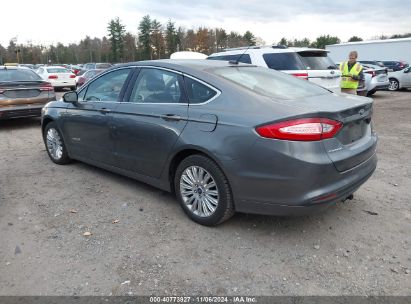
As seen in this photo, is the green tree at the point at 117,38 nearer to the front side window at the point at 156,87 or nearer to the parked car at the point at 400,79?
the parked car at the point at 400,79

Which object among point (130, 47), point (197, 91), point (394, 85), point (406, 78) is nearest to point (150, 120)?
point (197, 91)

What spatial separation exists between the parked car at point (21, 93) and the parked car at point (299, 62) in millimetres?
4567

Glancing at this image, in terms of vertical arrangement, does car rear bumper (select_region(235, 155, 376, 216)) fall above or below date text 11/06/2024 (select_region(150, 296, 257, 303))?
above

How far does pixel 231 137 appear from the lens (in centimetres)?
334

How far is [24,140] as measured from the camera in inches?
315

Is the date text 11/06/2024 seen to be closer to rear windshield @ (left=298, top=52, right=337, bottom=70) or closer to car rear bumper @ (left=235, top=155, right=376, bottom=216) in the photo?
car rear bumper @ (left=235, top=155, right=376, bottom=216)

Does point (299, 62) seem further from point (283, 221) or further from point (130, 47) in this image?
point (130, 47)

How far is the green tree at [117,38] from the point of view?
83.2 m

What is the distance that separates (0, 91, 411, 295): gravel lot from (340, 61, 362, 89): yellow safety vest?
3679 millimetres

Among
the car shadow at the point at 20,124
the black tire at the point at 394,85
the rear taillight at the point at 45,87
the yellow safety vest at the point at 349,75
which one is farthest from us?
the black tire at the point at 394,85

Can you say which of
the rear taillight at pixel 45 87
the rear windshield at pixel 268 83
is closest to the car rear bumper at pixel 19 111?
the rear taillight at pixel 45 87

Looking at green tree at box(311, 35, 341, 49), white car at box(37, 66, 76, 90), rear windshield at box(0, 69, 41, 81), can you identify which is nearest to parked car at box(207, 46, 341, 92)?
rear windshield at box(0, 69, 41, 81)

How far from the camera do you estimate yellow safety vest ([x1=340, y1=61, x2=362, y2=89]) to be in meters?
8.15

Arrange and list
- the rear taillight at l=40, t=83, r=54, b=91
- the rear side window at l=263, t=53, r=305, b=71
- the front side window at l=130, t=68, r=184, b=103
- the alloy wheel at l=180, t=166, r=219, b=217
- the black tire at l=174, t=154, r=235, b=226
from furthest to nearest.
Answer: the rear taillight at l=40, t=83, r=54, b=91
the rear side window at l=263, t=53, r=305, b=71
the front side window at l=130, t=68, r=184, b=103
the alloy wheel at l=180, t=166, r=219, b=217
the black tire at l=174, t=154, r=235, b=226
